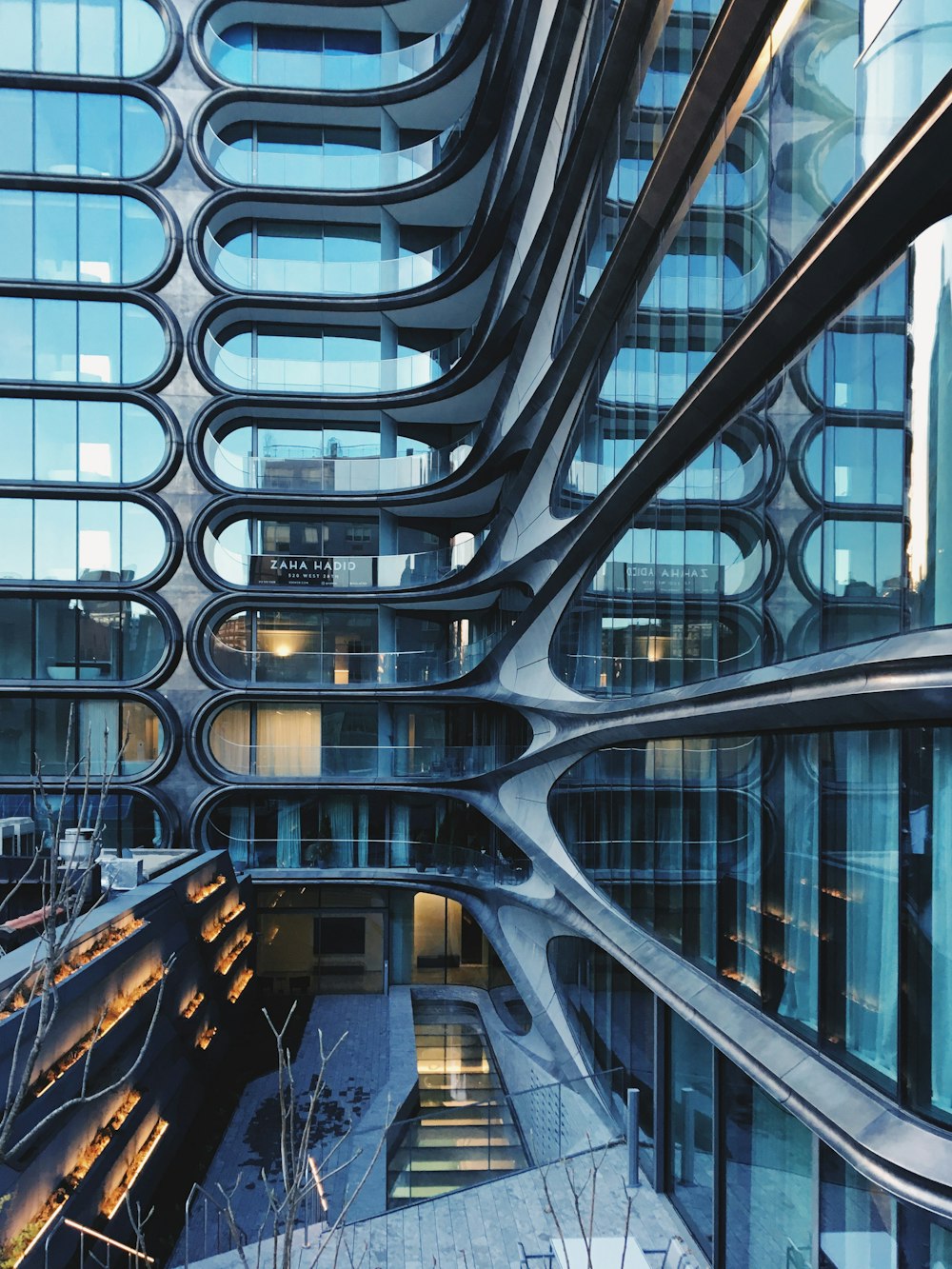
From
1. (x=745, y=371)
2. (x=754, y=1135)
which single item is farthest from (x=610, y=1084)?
(x=745, y=371)

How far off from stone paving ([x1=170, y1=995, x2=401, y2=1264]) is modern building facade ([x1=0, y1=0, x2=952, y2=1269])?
3594 mm

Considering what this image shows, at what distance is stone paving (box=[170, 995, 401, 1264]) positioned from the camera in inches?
569

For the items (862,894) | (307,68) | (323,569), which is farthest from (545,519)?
(307,68)

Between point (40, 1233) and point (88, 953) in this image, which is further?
point (88, 953)

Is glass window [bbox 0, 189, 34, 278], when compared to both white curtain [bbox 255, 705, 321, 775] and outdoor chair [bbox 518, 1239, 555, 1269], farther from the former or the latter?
outdoor chair [bbox 518, 1239, 555, 1269]

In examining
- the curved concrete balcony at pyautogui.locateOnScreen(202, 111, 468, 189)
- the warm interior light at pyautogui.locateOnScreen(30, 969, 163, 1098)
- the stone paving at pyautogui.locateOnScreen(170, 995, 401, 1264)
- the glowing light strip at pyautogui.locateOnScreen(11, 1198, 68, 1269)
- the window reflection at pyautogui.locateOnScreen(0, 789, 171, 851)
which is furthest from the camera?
the window reflection at pyautogui.locateOnScreen(0, 789, 171, 851)

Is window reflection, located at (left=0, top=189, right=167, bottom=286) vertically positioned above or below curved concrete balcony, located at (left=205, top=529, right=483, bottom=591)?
above

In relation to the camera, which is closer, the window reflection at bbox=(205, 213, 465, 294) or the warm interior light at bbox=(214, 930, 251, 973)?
the warm interior light at bbox=(214, 930, 251, 973)

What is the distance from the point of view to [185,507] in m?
26.5

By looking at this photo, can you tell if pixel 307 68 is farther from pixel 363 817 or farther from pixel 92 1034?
pixel 92 1034

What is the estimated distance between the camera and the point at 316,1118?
1792 cm

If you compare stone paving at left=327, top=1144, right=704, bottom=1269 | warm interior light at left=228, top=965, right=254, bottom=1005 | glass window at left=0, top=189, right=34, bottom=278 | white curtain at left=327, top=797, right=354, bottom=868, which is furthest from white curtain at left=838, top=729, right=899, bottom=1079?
glass window at left=0, top=189, right=34, bottom=278

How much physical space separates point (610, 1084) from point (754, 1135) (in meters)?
4.93

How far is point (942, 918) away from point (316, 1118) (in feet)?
53.1
